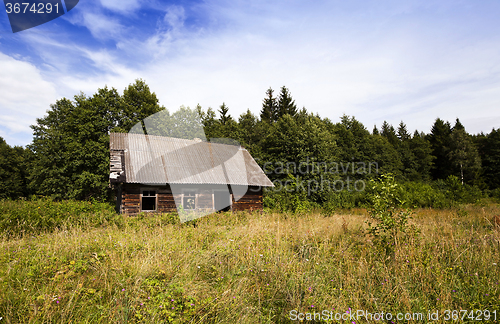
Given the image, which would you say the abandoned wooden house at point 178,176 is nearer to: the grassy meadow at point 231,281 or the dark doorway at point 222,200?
the dark doorway at point 222,200

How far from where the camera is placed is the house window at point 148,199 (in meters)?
15.7

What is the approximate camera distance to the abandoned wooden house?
49.4 feet

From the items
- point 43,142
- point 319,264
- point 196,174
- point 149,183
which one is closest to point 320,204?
point 196,174

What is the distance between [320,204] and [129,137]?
19.6 m

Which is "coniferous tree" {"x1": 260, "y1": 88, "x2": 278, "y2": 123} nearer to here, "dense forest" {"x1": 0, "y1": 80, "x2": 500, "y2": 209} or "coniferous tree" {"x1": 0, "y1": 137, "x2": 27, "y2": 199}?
"dense forest" {"x1": 0, "y1": 80, "x2": 500, "y2": 209}

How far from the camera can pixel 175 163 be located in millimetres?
16641

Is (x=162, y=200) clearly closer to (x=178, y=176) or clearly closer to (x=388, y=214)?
(x=178, y=176)

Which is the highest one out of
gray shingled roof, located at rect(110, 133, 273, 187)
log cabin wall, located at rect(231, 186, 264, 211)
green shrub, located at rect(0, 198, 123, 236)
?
gray shingled roof, located at rect(110, 133, 273, 187)

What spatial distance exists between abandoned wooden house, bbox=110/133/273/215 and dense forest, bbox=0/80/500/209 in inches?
178

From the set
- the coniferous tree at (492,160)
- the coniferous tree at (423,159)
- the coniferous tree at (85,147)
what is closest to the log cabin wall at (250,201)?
the coniferous tree at (85,147)

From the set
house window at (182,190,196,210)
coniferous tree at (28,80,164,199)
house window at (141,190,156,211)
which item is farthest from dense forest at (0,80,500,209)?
house window at (141,190,156,211)

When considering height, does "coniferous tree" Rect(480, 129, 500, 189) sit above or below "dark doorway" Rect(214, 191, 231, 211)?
above

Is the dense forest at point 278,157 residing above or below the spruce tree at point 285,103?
below

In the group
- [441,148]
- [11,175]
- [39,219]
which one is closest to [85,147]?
[39,219]
